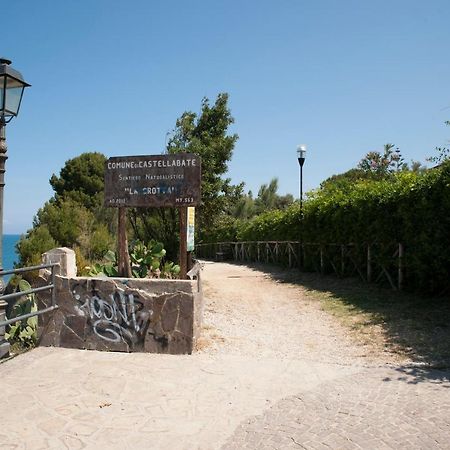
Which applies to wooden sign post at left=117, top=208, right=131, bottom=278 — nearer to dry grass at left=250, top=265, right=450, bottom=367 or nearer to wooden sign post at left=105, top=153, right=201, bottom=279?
wooden sign post at left=105, top=153, right=201, bottom=279

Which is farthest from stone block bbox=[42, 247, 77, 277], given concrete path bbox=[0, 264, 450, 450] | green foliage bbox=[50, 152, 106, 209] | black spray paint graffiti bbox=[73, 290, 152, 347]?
green foliage bbox=[50, 152, 106, 209]

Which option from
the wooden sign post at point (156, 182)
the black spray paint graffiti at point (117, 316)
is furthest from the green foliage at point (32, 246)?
the black spray paint graffiti at point (117, 316)

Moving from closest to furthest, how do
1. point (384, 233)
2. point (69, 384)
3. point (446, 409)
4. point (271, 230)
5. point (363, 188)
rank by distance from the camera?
point (446, 409) < point (69, 384) < point (384, 233) < point (363, 188) < point (271, 230)

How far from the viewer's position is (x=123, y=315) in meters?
5.97

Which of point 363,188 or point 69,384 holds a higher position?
point 363,188

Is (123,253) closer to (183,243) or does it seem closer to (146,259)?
(183,243)

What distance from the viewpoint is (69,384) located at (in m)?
4.74

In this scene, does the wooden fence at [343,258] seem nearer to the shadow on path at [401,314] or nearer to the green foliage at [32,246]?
the shadow on path at [401,314]

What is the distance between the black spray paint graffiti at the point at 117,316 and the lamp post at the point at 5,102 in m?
1.02

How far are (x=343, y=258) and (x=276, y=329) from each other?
5.59 metres

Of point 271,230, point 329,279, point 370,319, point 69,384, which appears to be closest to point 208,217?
point 271,230

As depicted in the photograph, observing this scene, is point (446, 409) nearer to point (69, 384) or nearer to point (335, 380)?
point (335, 380)

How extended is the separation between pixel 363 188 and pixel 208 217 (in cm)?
1014

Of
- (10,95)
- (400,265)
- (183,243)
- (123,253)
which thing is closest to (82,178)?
(123,253)
